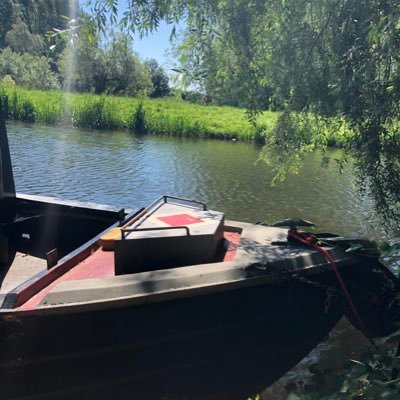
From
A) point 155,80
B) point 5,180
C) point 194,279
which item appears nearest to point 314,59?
point 194,279

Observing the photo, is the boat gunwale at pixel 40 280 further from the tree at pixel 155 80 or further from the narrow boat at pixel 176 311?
the tree at pixel 155 80

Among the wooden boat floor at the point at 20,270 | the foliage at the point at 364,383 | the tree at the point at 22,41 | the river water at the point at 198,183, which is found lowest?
the river water at the point at 198,183

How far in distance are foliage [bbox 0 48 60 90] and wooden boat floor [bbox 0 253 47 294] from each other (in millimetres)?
38331

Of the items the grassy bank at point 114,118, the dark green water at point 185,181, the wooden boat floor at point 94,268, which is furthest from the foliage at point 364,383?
the grassy bank at point 114,118

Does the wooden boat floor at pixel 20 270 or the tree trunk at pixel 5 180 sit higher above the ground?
the tree trunk at pixel 5 180

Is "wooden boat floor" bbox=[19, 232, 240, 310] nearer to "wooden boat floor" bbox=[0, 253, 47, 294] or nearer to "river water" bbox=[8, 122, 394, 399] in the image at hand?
"wooden boat floor" bbox=[0, 253, 47, 294]

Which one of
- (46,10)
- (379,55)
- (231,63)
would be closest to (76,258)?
(231,63)

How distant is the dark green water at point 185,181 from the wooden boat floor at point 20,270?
5247 mm

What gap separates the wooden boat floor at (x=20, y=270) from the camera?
4.48 metres

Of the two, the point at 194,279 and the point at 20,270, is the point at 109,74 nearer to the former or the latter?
the point at 20,270

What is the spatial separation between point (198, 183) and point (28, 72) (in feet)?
113

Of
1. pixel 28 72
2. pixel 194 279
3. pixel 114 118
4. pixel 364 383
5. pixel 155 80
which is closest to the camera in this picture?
pixel 364 383

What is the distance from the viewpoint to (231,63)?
16.8 feet

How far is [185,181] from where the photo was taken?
526 inches
